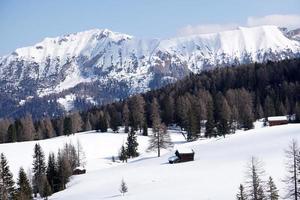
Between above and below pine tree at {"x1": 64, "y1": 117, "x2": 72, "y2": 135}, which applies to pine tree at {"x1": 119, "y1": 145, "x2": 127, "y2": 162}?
below

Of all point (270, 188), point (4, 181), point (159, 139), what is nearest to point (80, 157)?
point (159, 139)

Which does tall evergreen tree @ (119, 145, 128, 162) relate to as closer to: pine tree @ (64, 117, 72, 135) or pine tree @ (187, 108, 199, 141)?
pine tree @ (187, 108, 199, 141)

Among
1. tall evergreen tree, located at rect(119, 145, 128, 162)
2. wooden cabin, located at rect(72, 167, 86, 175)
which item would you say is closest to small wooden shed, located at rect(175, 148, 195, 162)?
wooden cabin, located at rect(72, 167, 86, 175)

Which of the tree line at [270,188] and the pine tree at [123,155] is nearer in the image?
the tree line at [270,188]

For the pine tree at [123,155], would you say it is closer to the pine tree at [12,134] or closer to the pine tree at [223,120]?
the pine tree at [223,120]

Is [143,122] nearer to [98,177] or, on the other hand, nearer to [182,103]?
[182,103]

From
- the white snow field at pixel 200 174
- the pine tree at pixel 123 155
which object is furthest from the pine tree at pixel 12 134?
the pine tree at pixel 123 155

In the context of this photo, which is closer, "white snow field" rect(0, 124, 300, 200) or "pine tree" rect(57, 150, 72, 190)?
"white snow field" rect(0, 124, 300, 200)

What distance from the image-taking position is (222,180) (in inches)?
3135

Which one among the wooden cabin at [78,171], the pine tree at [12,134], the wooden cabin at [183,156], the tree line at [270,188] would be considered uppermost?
the pine tree at [12,134]

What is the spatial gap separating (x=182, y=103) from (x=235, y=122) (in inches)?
993

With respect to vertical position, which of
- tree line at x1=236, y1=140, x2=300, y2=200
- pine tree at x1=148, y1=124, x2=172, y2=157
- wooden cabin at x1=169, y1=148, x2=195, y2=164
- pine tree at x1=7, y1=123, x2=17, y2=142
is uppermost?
pine tree at x1=7, y1=123, x2=17, y2=142

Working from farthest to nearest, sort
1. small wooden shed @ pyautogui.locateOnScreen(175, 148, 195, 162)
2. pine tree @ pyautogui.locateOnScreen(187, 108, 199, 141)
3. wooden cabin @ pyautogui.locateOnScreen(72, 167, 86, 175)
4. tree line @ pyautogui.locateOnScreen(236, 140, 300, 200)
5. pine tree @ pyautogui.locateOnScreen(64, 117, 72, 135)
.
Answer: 1. pine tree @ pyautogui.locateOnScreen(64, 117, 72, 135)
2. pine tree @ pyautogui.locateOnScreen(187, 108, 199, 141)
3. wooden cabin @ pyautogui.locateOnScreen(72, 167, 86, 175)
4. small wooden shed @ pyautogui.locateOnScreen(175, 148, 195, 162)
5. tree line @ pyautogui.locateOnScreen(236, 140, 300, 200)

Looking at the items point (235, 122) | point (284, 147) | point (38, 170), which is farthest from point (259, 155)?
point (235, 122)
